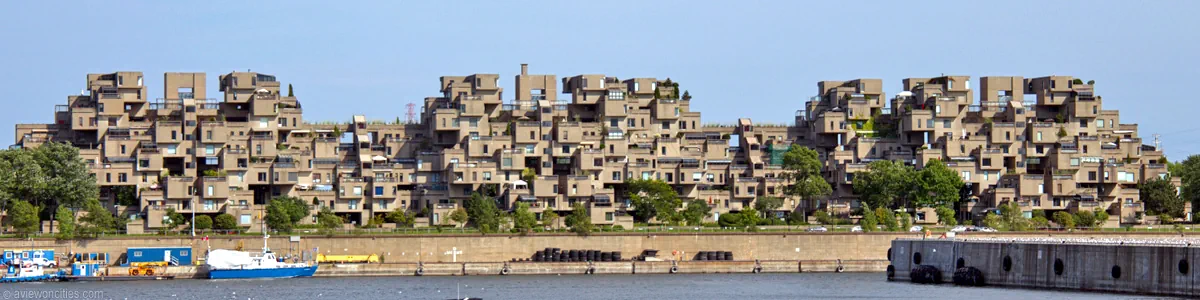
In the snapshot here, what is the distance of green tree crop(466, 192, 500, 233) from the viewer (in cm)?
14038

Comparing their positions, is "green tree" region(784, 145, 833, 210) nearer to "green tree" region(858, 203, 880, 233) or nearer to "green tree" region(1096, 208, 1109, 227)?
"green tree" region(858, 203, 880, 233)

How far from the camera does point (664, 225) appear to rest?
485 ft

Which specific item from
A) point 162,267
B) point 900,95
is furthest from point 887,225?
point 162,267

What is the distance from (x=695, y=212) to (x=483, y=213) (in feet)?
→ 53.4

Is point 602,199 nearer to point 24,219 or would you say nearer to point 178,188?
point 178,188

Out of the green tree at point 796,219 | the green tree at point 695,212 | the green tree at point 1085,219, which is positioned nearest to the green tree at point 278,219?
the green tree at point 695,212

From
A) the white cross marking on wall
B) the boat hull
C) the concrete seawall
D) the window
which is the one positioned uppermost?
the window

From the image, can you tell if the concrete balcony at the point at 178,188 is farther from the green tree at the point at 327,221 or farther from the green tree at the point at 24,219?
the green tree at the point at 24,219

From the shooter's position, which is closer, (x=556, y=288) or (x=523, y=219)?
(x=556, y=288)

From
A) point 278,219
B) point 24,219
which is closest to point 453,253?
point 278,219

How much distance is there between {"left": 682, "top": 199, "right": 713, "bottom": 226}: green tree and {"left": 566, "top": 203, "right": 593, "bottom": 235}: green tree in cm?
809

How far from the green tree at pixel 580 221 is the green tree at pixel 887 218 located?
802 inches

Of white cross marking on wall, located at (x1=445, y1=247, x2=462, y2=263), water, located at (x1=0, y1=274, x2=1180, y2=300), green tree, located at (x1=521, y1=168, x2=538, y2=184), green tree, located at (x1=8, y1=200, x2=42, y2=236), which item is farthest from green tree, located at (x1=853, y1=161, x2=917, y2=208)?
green tree, located at (x1=8, y1=200, x2=42, y2=236)

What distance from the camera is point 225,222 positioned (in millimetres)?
141000
